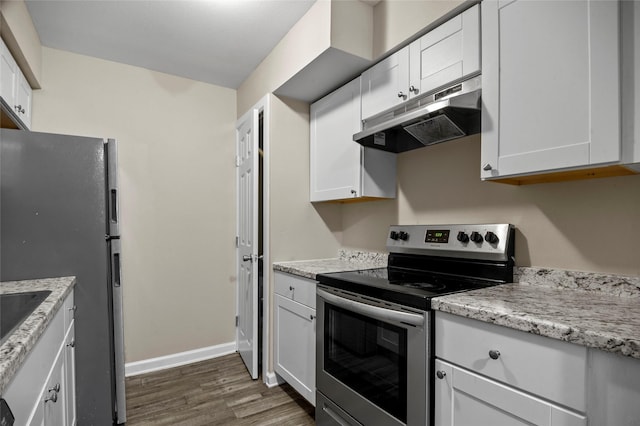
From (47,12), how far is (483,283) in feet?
9.56

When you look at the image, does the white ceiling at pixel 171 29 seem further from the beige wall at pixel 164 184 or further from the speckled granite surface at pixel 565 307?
the speckled granite surface at pixel 565 307

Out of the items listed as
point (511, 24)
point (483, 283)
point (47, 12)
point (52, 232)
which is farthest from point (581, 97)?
point (47, 12)

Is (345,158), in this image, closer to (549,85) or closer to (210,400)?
(549,85)

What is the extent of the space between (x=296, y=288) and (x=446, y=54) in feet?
5.10

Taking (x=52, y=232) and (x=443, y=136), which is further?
(x=443, y=136)

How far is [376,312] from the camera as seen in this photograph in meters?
1.41

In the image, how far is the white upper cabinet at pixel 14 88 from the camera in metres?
1.77

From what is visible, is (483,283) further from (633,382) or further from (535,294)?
(633,382)

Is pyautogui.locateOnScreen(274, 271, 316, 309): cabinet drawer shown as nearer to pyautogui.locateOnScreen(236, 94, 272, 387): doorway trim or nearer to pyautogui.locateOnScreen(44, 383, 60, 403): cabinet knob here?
pyautogui.locateOnScreen(236, 94, 272, 387): doorway trim

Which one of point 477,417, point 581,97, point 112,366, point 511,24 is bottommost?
point 112,366

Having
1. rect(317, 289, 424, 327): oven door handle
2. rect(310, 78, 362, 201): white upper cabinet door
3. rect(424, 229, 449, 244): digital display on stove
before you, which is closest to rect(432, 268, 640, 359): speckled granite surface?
rect(317, 289, 424, 327): oven door handle

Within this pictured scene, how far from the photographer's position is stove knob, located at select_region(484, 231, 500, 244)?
155 centimetres

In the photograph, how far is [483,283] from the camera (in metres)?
1.52

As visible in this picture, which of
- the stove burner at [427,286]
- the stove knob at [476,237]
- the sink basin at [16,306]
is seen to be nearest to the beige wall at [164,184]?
the sink basin at [16,306]
